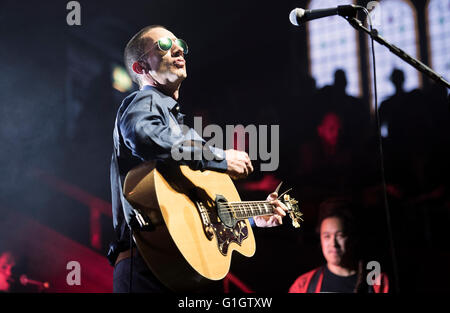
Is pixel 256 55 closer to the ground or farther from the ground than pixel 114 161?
farther from the ground

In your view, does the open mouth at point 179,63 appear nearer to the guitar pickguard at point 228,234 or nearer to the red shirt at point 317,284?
the guitar pickguard at point 228,234

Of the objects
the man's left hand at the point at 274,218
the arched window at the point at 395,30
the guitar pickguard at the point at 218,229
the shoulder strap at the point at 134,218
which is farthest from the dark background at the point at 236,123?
the shoulder strap at the point at 134,218

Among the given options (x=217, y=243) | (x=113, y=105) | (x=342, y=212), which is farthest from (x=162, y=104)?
(x=113, y=105)

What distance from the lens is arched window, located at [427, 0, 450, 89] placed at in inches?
347

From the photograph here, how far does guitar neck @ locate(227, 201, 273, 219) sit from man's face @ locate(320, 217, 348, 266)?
2388 millimetres

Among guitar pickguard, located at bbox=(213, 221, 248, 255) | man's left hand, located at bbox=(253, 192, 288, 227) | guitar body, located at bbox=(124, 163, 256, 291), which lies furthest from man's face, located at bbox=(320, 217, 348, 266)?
guitar body, located at bbox=(124, 163, 256, 291)

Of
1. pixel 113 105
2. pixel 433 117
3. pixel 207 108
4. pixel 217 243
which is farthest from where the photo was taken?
Answer: pixel 113 105

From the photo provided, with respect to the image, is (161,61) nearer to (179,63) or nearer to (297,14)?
(179,63)

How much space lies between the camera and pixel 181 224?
213 centimetres

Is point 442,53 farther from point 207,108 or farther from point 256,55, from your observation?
point 207,108

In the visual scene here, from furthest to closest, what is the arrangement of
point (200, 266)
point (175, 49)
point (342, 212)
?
point (342, 212), point (175, 49), point (200, 266)

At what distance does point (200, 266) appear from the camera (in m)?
2.11

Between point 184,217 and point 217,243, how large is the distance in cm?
25

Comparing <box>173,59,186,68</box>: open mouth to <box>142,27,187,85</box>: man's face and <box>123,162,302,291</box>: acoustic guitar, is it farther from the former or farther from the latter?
<box>123,162,302,291</box>: acoustic guitar
